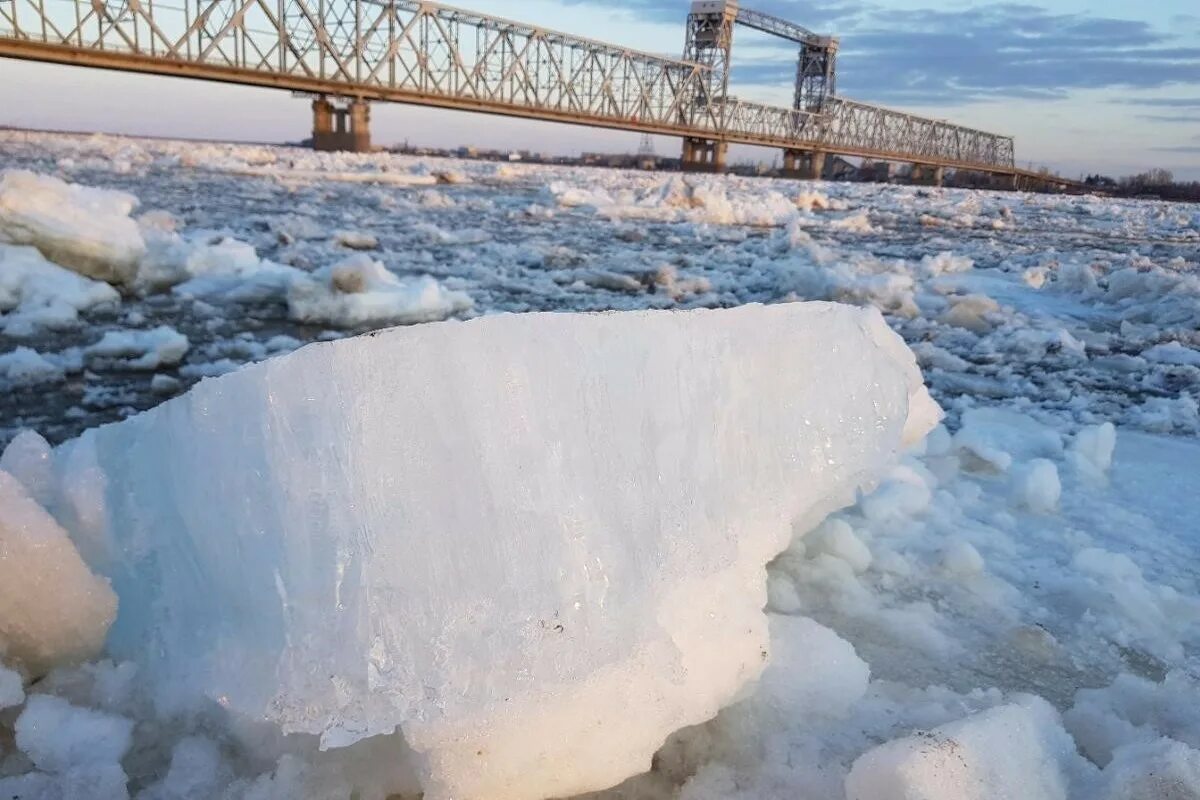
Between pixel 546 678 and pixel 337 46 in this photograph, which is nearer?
pixel 546 678

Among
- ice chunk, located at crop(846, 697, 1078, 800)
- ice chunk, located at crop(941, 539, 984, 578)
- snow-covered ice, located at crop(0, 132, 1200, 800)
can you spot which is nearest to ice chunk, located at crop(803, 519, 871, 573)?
snow-covered ice, located at crop(0, 132, 1200, 800)

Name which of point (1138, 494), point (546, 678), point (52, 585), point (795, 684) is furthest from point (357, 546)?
point (1138, 494)

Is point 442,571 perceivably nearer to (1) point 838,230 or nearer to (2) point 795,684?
(2) point 795,684

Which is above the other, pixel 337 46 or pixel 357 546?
pixel 337 46

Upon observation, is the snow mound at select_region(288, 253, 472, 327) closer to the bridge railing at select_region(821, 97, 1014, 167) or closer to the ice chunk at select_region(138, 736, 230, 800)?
the ice chunk at select_region(138, 736, 230, 800)

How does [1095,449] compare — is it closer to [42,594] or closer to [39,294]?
[42,594]

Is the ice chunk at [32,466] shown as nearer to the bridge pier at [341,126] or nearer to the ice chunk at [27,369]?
the ice chunk at [27,369]
